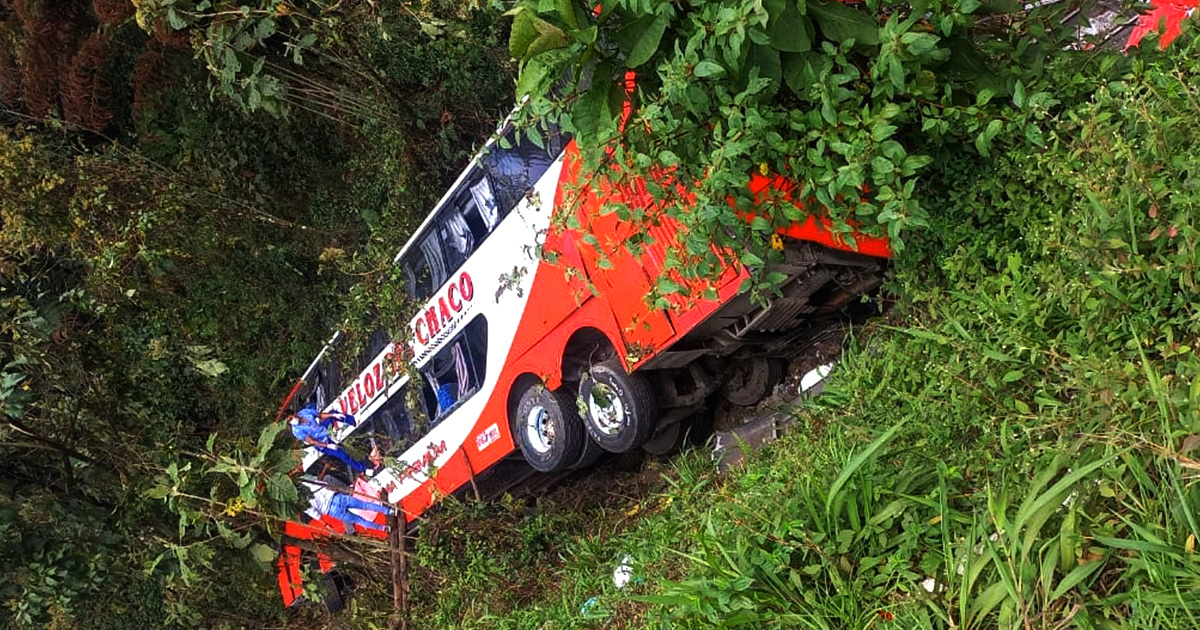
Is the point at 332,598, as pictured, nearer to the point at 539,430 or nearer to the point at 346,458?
the point at 346,458

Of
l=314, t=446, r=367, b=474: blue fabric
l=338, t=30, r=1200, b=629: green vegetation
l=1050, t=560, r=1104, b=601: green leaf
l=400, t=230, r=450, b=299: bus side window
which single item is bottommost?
l=1050, t=560, r=1104, b=601: green leaf

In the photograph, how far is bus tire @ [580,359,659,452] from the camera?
458 centimetres

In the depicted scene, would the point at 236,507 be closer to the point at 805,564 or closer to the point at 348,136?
the point at 805,564

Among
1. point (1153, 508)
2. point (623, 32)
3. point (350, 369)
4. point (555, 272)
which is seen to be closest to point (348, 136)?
point (350, 369)

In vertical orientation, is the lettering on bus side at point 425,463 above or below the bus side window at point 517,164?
below

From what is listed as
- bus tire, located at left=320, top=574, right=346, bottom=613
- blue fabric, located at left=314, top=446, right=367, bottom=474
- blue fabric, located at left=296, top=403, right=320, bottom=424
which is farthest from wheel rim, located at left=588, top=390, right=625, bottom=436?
bus tire, located at left=320, top=574, right=346, bottom=613

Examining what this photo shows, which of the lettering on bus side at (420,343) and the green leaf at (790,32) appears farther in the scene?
the lettering on bus side at (420,343)

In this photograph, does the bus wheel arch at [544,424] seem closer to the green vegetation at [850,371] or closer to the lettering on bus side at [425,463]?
the green vegetation at [850,371]

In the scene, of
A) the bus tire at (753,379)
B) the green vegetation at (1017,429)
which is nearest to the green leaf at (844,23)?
the green vegetation at (1017,429)

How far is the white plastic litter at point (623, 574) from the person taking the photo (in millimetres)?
4164

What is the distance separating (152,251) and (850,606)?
6635 mm

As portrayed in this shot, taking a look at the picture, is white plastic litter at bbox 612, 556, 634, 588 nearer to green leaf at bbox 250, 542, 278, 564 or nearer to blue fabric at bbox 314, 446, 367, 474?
green leaf at bbox 250, 542, 278, 564

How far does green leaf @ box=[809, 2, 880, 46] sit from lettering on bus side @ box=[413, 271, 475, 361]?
2927mm

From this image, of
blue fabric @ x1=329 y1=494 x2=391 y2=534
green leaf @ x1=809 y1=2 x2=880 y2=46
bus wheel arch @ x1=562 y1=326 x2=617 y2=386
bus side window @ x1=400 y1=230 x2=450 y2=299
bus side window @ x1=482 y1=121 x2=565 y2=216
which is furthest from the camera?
blue fabric @ x1=329 y1=494 x2=391 y2=534
